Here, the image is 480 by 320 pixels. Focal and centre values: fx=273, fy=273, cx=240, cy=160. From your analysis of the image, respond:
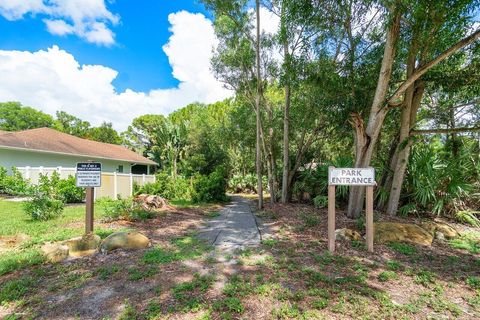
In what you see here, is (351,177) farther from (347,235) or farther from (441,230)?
(441,230)

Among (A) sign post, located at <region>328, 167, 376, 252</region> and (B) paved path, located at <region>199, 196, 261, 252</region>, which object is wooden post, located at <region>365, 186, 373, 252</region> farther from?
(B) paved path, located at <region>199, 196, 261, 252</region>

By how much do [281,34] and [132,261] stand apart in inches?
290

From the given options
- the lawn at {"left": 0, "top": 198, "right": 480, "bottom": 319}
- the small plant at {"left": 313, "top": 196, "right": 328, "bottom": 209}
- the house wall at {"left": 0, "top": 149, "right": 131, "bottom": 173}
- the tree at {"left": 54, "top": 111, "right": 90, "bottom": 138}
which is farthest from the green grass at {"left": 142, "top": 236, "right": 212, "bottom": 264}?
the tree at {"left": 54, "top": 111, "right": 90, "bottom": 138}

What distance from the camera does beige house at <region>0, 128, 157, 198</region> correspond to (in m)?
11.6

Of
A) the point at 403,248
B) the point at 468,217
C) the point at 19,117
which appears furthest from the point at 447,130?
the point at 19,117

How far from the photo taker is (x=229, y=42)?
1044 cm

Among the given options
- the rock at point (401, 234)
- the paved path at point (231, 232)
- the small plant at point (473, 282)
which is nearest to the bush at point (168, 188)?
the paved path at point (231, 232)

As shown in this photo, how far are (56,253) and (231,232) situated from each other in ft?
11.2

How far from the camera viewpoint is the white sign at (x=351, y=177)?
489 centimetres

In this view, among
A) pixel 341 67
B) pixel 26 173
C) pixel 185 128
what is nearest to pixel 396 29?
pixel 341 67

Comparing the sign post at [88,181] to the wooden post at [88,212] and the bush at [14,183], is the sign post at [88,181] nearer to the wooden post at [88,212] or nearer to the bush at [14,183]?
the wooden post at [88,212]

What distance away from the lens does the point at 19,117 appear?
3600 centimetres

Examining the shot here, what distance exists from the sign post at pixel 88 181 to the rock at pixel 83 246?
0.97 ft

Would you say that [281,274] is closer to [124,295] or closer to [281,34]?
[124,295]
